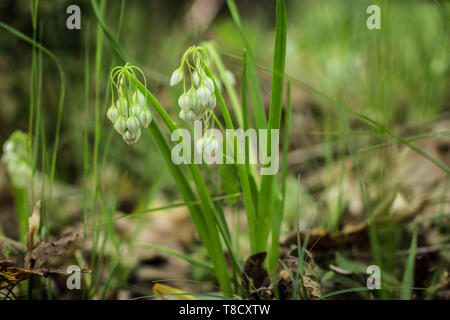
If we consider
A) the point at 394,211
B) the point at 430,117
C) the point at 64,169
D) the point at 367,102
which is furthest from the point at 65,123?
the point at 430,117

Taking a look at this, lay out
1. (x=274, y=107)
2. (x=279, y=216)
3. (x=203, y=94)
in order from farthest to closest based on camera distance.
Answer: (x=279, y=216)
(x=274, y=107)
(x=203, y=94)

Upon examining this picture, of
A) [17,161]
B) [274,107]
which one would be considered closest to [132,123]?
[274,107]

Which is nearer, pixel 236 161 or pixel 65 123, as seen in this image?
pixel 236 161

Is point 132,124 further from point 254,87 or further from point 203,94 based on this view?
point 254,87

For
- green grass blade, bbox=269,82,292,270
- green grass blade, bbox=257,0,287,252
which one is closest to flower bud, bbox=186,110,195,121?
green grass blade, bbox=257,0,287,252

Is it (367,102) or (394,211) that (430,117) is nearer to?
(367,102)

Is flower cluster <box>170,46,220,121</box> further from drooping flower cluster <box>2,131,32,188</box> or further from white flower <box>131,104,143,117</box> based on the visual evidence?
drooping flower cluster <box>2,131,32,188</box>

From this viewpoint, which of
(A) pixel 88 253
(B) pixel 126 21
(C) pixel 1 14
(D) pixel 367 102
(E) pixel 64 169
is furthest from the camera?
(B) pixel 126 21

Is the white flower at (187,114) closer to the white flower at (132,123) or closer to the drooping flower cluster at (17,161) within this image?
the white flower at (132,123)
